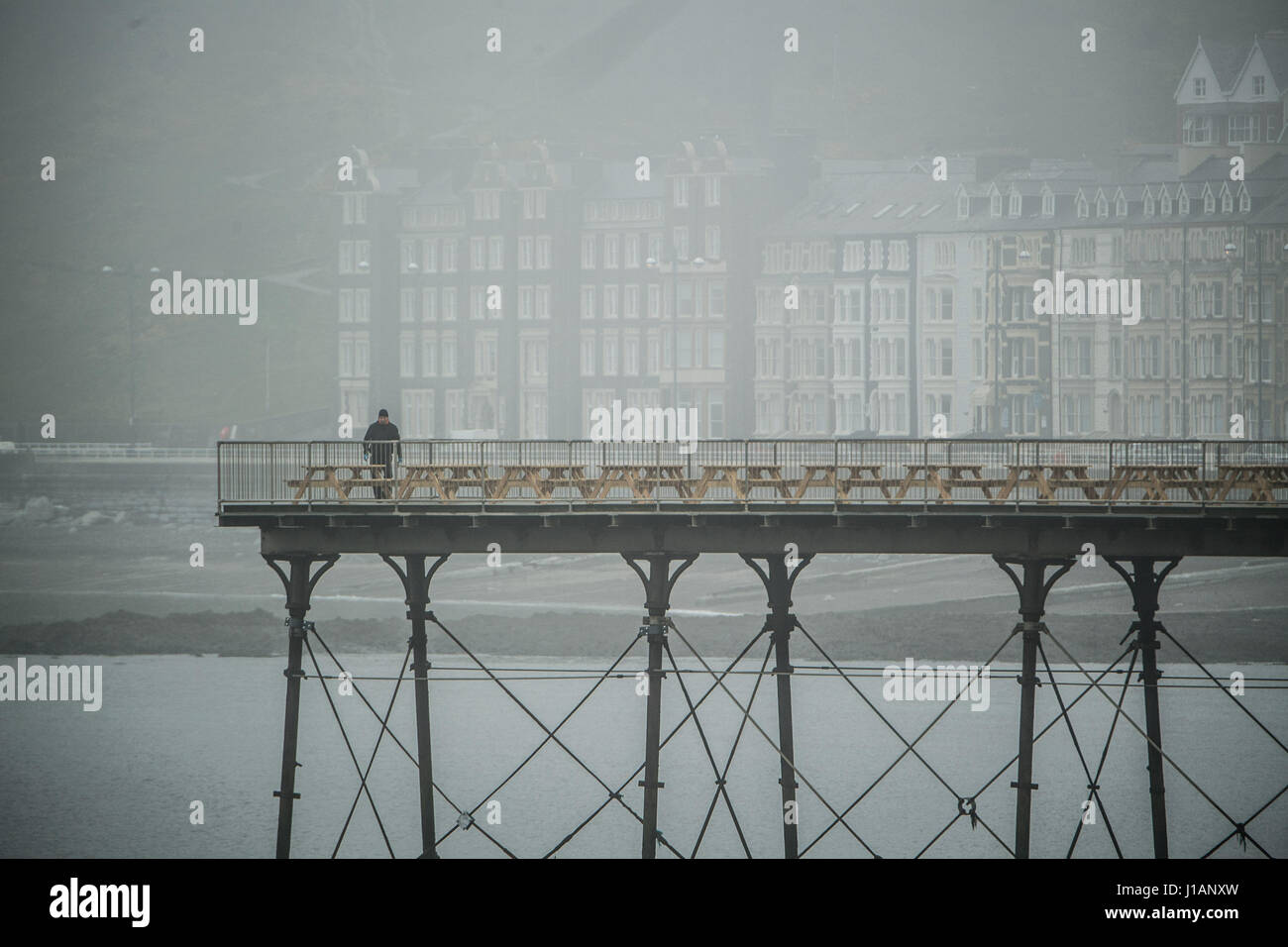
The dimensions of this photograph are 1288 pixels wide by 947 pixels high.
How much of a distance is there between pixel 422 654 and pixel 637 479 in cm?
689

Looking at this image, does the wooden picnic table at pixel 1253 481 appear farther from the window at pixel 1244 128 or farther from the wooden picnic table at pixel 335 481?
the window at pixel 1244 128

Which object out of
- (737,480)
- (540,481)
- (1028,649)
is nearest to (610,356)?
(540,481)

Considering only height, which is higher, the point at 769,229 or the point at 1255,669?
the point at 769,229

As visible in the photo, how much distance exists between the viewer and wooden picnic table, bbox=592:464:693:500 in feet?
128

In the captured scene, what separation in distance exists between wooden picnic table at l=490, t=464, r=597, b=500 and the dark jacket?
7.82ft

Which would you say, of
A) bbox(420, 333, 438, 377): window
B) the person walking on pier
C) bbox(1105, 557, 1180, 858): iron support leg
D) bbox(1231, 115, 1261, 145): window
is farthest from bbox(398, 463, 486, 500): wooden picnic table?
bbox(1231, 115, 1261, 145): window

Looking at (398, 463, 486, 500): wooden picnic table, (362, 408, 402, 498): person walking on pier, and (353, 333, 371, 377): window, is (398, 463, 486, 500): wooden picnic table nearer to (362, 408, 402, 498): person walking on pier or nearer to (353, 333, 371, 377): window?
(362, 408, 402, 498): person walking on pier

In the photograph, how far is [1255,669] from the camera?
74.9m

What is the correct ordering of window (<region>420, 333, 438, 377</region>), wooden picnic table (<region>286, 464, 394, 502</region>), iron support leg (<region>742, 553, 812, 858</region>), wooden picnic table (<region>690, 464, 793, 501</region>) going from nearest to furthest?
1. wooden picnic table (<region>690, 464, 793, 501</region>)
2. wooden picnic table (<region>286, 464, 394, 502</region>)
3. iron support leg (<region>742, 553, 812, 858</region>)
4. window (<region>420, 333, 438, 377</region>)

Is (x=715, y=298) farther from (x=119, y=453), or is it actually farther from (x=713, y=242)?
(x=119, y=453)

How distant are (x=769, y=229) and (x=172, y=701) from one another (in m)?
87.1

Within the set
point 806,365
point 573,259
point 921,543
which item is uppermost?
point 573,259
